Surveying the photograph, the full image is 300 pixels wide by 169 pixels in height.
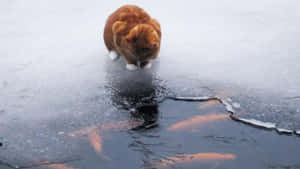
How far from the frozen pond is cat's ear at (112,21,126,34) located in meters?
0.43

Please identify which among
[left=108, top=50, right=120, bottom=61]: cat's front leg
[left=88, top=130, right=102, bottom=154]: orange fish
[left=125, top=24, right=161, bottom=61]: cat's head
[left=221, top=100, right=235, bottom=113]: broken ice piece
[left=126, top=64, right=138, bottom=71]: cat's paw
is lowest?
[left=88, top=130, right=102, bottom=154]: orange fish

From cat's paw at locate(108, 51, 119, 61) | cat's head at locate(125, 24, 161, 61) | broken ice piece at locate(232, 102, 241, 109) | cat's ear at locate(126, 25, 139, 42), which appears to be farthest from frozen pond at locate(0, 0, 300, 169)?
cat's ear at locate(126, 25, 139, 42)

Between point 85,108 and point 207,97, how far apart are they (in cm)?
109

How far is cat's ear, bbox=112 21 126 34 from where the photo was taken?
3.57 metres

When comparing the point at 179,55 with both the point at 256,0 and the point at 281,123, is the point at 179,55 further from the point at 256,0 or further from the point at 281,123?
the point at 256,0

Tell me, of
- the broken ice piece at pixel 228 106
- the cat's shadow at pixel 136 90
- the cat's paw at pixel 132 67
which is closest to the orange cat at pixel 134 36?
the cat's paw at pixel 132 67

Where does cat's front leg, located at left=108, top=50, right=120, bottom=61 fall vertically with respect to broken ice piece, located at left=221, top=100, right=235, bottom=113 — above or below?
above

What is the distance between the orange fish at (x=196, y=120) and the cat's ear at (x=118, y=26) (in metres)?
1.28

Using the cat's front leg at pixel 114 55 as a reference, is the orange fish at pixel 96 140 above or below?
below

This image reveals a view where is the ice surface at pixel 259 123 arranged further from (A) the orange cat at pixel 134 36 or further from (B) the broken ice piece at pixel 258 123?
(A) the orange cat at pixel 134 36

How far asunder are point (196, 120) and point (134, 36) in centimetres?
107

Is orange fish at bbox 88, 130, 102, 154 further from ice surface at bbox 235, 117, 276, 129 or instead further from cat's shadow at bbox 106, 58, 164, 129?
ice surface at bbox 235, 117, 276, 129

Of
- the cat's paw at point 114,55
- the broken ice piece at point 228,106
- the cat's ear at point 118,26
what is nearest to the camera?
the broken ice piece at point 228,106

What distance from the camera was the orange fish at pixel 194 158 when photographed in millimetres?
2412
